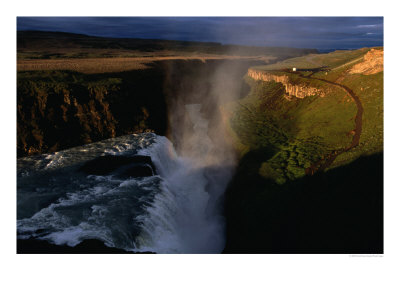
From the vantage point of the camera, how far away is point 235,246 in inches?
658

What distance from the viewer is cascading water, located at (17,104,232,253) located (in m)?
15.1

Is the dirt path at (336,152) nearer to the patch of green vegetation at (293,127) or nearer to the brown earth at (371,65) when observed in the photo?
the patch of green vegetation at (293,127)

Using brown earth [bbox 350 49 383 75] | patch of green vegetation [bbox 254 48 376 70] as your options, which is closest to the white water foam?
brown earth [bbox 350 49 383 75]

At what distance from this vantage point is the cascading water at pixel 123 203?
15109 mm

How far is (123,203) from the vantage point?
18.5 meters

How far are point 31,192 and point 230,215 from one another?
1462cm

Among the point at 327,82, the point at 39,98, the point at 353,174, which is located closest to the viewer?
the point at 353,174

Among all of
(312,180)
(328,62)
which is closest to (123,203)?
(312,180)

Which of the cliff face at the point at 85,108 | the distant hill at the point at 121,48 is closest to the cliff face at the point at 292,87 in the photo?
the cliff face at the point at 85,108

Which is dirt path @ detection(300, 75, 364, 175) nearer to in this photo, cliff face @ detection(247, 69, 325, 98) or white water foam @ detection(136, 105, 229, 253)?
white water foam @ detection(136, 105, 229, 253)

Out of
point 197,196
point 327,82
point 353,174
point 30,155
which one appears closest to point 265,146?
point 197,196

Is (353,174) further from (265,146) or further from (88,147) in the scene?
(88,147)

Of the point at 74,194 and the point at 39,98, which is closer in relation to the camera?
the point at 74,194

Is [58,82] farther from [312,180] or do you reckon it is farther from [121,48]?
[121,48]
